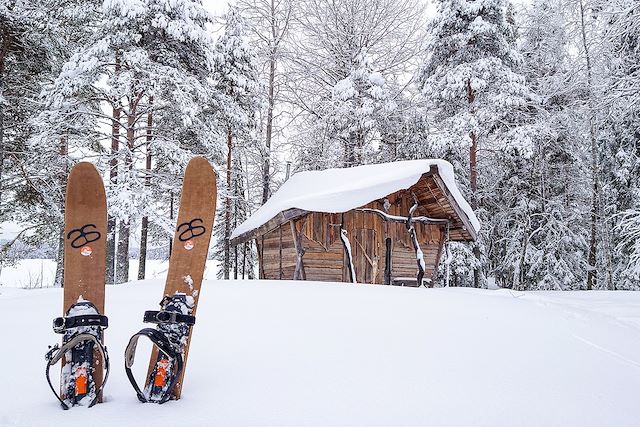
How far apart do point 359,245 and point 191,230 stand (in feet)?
32.1

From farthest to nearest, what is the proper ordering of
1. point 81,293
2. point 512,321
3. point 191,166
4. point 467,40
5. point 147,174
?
point 467,40 → point 147,174 → point 512,321 → point 191,166 → point 81,293

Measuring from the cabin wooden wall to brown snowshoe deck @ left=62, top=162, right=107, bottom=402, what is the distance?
9.08m

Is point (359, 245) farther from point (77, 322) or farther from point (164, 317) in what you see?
point (77, 322)

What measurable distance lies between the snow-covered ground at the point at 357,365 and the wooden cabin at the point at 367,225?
5.38m

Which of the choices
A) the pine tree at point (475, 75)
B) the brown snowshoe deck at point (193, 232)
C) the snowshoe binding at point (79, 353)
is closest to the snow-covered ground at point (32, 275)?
the brown snowshoe deck at point (193, 232)

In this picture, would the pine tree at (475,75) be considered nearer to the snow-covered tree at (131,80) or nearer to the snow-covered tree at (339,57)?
→ the snow-covered tree at (339,57)

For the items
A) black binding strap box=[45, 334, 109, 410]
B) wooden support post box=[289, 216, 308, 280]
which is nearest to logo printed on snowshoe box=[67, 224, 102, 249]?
black binding strap box=[45, 334, 109, 410]

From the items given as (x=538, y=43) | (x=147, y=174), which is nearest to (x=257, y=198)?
(x=147, y=174)

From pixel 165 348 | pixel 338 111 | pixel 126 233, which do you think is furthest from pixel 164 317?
pixel 338 111

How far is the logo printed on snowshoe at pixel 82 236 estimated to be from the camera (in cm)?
299

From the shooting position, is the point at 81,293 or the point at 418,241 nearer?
the point at 81,293

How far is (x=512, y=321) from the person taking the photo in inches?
206

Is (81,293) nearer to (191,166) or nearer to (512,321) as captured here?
(191,166)

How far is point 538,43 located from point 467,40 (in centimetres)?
554
